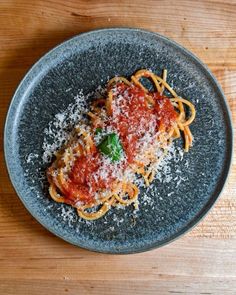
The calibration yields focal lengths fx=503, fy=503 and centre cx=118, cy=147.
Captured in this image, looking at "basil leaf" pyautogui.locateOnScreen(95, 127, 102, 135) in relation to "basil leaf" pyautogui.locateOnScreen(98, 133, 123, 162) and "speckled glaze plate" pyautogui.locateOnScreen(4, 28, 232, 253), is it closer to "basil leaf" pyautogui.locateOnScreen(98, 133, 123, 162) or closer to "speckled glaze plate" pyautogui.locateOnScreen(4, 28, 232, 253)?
"basil leaf" pyautogui.locateOnScreen(98, 133, 123, 162)

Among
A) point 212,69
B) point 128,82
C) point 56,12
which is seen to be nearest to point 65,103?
Answer: point 128,82

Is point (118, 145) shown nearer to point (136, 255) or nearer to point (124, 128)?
point (124, 128)

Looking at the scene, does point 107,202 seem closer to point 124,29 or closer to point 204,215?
point 204,215

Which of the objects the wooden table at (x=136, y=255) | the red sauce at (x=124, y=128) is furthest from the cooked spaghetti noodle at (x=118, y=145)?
the wooden table at (x=136, y=255)

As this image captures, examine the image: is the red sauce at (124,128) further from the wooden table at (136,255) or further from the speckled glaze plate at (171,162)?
the wooden table at (136,255)

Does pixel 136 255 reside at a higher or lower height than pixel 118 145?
lower

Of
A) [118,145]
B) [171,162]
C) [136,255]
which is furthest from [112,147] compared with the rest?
[136,255]

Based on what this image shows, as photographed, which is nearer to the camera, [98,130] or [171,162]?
[98,130]

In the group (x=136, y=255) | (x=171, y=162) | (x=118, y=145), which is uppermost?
(x=118, y=145)

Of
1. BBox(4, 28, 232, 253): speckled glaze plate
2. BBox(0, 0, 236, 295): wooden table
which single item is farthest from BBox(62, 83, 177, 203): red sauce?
BBox(0, 0, 236, 295): wooden table
